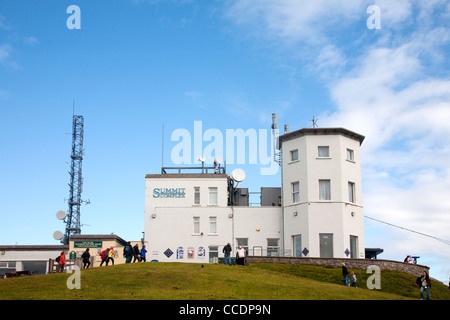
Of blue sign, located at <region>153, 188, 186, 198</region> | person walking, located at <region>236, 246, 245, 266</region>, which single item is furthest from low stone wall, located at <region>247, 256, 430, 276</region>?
blue sign, located at <region>153, 188, 186, 198</region>

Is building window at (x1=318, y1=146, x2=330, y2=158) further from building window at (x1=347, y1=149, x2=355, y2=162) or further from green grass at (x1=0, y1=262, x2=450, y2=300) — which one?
green grass at (x1=0, y1=262, x2=450, y2=300)

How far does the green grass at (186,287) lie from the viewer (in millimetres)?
29219

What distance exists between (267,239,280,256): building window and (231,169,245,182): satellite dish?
8.15 meters

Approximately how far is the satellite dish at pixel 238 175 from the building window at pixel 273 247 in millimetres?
8152

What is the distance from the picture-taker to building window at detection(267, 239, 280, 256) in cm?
5695

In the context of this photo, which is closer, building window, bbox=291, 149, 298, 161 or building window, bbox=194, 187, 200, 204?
building window, bbox=291, 149, 298, 161

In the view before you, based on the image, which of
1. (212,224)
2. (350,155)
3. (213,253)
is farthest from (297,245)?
(350,155)

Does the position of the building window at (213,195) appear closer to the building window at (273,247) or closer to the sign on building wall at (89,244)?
the building window at (273,247)

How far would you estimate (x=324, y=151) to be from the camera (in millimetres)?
54969

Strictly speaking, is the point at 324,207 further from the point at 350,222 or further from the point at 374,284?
the point at 374,284

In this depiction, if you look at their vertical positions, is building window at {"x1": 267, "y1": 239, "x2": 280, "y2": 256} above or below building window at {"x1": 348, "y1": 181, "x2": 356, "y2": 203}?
below

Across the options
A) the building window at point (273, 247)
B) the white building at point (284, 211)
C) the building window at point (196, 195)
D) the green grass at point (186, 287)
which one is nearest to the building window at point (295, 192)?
the white building at point (284, 211)

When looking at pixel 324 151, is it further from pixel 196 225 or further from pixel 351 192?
pixel 196 225
